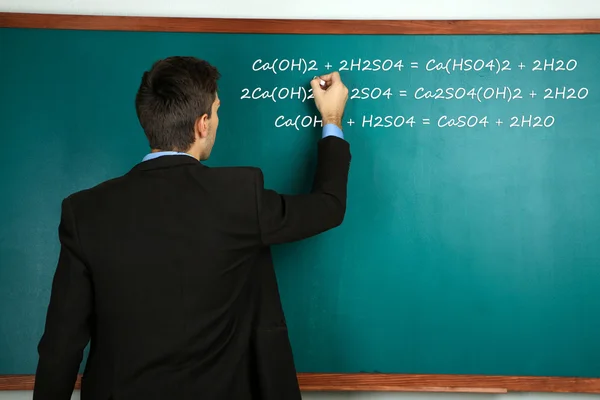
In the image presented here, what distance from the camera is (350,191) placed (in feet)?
5.13

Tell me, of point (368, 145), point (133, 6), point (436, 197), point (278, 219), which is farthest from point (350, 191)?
point (133, 6)

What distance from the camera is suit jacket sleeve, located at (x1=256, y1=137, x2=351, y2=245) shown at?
43.9 inches

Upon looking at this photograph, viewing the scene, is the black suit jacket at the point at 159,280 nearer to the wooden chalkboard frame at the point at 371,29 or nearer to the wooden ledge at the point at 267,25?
the wooden chalkboard frame at the point at 371,29

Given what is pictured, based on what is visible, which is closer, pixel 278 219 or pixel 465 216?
pixel 278 219

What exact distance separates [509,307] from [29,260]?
4.67 feet

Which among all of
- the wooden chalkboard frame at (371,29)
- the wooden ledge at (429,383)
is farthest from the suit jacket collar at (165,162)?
the wooden ledge at (429,383)

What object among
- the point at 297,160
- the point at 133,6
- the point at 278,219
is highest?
the point at 133,6

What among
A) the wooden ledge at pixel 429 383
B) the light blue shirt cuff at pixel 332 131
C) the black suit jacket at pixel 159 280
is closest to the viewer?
the black suit jacket at pixel 159 280

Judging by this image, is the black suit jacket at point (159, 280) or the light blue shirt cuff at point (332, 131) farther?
the light blue shirt cuff at point (332, 131)

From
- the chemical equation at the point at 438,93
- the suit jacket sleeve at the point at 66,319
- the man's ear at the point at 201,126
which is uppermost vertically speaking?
the chemical equation at the point at 438,93

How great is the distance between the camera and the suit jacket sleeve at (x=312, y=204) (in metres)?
1.11

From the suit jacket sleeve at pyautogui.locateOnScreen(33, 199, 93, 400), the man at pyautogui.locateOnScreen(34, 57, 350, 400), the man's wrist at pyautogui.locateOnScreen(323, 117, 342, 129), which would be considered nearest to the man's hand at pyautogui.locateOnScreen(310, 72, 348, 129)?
the man's wrist at pyautogui.locateOnScreen(323, 117, 342, 129)

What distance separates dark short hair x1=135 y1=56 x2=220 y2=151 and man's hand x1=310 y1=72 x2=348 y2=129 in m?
0.42

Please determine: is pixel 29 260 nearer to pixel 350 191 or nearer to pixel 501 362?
pixel 350 191
